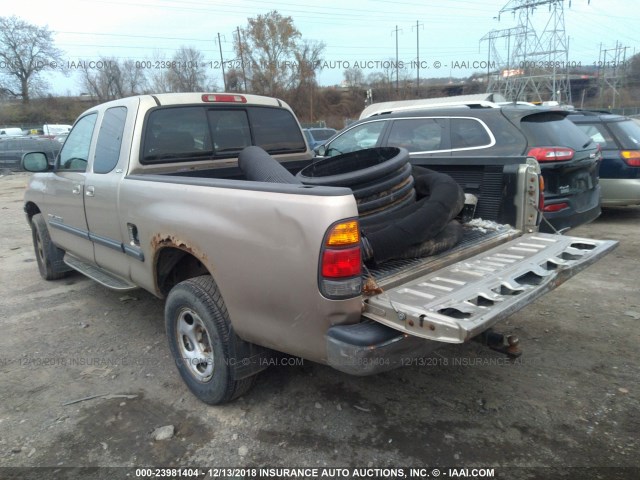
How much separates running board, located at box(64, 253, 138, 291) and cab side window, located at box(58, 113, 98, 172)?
3.01ft

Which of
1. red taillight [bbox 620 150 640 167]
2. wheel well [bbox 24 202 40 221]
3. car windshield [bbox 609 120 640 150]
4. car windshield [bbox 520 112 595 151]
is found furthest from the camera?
car windshield [bbox 609 120 640 150]

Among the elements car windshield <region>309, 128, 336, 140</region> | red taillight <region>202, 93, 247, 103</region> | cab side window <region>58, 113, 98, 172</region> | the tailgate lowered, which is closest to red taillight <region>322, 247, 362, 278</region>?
the tailgate lowered

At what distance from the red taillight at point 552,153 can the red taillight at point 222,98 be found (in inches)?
120

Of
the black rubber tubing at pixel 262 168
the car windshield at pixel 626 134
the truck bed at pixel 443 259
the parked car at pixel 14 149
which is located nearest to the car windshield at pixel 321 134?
the parked car at pixel 14 149

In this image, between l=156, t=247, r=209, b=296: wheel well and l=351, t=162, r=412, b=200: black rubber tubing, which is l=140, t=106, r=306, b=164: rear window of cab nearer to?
l=156, t=247, r=209, b=296: wheel well

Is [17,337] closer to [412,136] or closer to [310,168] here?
[310,168]

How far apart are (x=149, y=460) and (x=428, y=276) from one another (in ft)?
6.01

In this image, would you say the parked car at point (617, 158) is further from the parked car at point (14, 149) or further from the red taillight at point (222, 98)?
the parked car at point (14, 149)

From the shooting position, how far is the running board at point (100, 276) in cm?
392

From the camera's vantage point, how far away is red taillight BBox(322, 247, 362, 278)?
221 centimetres

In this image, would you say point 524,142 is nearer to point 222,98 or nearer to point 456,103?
point 456,103

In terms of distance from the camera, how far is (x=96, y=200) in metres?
3.96

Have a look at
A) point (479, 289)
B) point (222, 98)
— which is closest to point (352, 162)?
point (222, 98)

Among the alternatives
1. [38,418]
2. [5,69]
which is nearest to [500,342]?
[38,418]
